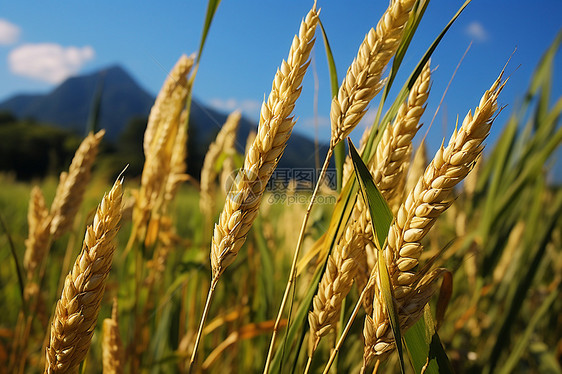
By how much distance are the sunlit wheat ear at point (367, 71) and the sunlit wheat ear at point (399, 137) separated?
64 mm

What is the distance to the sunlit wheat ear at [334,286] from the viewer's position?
539 mm

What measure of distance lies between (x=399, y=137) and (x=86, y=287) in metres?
0.50

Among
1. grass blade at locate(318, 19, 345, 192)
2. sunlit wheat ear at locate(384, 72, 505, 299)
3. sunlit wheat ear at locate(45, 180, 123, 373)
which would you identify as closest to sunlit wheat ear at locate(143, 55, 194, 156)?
grass blade at locate(318, 19, 345, 192)

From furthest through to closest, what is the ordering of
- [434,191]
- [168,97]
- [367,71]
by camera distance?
[168,97]
[367,71]
[434,191]

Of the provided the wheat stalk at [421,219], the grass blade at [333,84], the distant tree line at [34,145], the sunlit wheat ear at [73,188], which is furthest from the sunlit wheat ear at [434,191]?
the distant tree line at [34,145]

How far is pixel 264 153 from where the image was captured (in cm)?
47

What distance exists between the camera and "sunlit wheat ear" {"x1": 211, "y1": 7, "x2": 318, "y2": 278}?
46cm

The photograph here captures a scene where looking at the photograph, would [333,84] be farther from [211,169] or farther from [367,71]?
[211,169]

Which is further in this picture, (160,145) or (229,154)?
(229,154)

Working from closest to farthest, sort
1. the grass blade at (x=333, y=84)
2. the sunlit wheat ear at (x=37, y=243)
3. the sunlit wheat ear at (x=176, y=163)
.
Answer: the grass blade at (x=333, y=84) → the sunlit wheat ear at (x=37, y=243) → the sunlit wheat ear at (x=176, y=163)

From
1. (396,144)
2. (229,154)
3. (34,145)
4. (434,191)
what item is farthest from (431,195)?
(34,145)

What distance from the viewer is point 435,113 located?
0.61m

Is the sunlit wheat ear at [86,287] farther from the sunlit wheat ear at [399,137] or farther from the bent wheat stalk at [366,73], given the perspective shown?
the sunlit wheat ear at [399,137]

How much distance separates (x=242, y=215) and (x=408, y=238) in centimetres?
21
